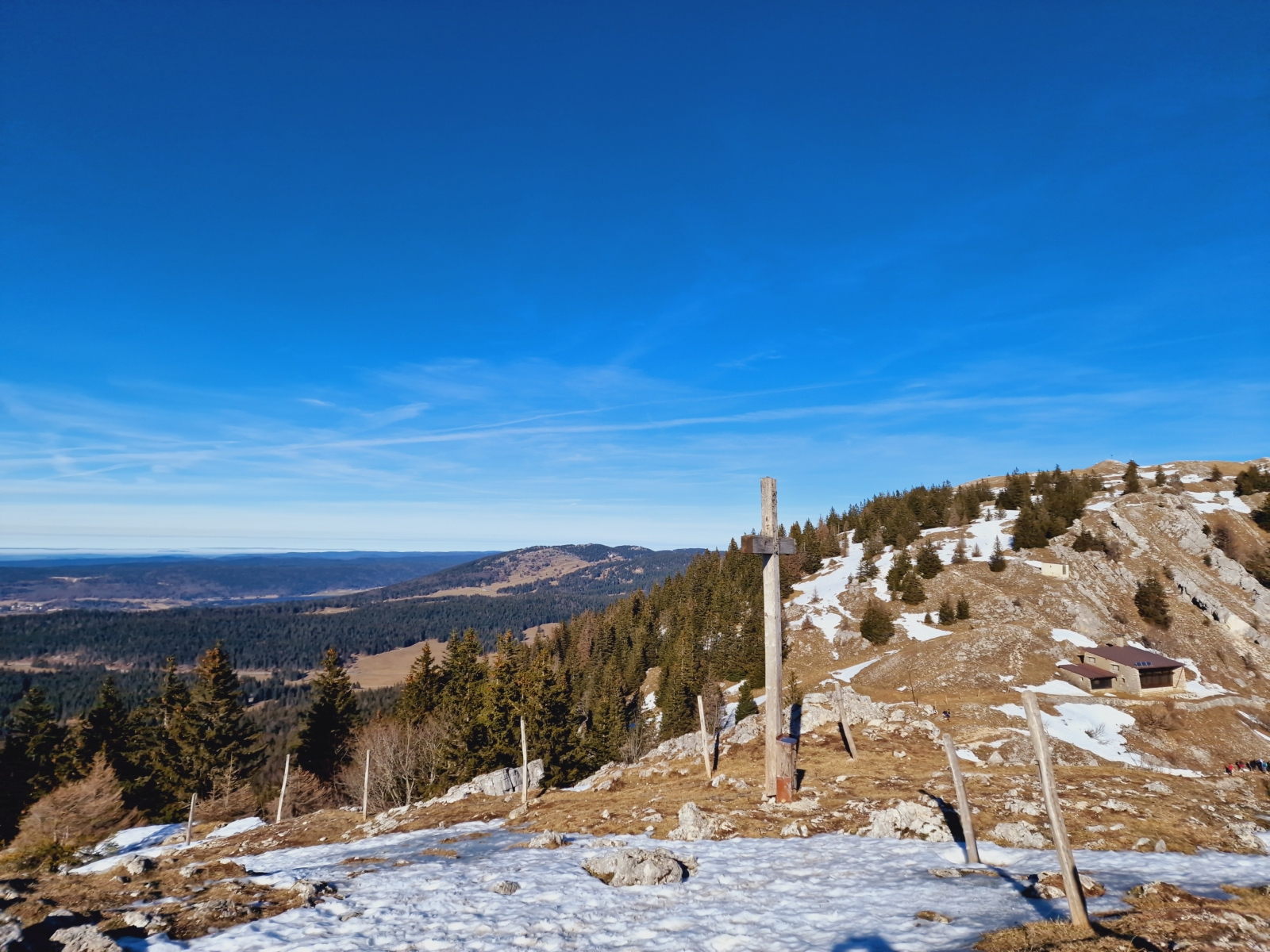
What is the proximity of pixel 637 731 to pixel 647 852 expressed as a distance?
57961 millimetres

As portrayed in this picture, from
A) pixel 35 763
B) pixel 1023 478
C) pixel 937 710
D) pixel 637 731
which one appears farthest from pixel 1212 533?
pixel 35 763

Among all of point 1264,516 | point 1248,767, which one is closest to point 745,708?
point 1248,767

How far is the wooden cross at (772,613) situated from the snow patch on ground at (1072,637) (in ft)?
186

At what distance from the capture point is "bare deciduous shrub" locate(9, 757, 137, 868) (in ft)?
117

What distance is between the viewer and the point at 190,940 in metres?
9.02

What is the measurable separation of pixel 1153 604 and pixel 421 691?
79.6 metres

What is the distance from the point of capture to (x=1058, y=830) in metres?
8.64

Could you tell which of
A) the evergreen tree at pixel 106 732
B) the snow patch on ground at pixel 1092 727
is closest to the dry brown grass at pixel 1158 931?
the snow patch on ground at pixel 1092 727

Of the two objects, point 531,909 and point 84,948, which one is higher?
point 84,948

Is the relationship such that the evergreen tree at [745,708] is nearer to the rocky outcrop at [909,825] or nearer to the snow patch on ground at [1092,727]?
the snow patch on ground at [1092,727]

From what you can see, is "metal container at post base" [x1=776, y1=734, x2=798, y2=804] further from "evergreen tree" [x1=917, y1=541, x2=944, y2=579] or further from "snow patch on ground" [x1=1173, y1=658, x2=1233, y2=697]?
"evergreen tree" [x1=917, y1=541, x2=944, y2=579]

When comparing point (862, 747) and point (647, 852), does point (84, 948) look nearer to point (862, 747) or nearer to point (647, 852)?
point (647, 852)

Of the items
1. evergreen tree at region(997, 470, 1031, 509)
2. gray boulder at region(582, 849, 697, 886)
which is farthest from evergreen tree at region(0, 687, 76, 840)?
evergreen tree at region(997, 470, 1031, 509)

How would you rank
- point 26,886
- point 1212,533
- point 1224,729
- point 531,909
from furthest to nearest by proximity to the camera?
point 1212,533 < point 1224,729 < point 26,886 < point 531,909
